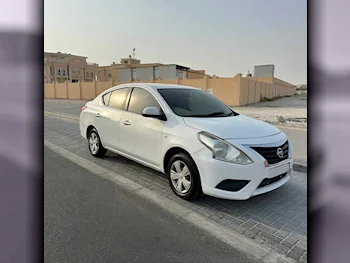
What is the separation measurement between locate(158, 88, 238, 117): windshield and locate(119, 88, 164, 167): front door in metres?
0.24

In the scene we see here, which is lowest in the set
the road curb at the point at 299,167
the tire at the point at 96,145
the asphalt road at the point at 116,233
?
the asphalt road at the point at 116,233

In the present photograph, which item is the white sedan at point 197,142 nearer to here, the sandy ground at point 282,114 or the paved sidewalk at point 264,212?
the paved sidewalk at point 264,212

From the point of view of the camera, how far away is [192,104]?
4.07 metres

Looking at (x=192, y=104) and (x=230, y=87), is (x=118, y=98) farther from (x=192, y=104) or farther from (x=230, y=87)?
(x=230, y=87)

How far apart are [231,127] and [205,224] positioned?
3.90 feet

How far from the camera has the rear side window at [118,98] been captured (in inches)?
186

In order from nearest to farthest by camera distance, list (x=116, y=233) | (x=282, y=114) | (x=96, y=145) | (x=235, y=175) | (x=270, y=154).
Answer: (x=116, y=233) → (x=235, y=175) → (x=270, y=154) → (x=96, y=145) → (x=282, y=114)

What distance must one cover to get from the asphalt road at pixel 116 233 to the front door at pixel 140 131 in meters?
0.64

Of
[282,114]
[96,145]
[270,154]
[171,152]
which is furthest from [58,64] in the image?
[282,114]

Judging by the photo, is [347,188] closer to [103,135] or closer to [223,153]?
[223,153]

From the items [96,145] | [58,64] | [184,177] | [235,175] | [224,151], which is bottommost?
[184,177]

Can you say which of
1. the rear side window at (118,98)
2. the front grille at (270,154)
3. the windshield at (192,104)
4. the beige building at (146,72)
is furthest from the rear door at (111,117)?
the beige building at (146,72)

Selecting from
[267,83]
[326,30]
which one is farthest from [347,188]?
[267,83]

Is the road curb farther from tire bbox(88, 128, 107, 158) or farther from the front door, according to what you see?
tire bbox(88, 128, 107, 158)
